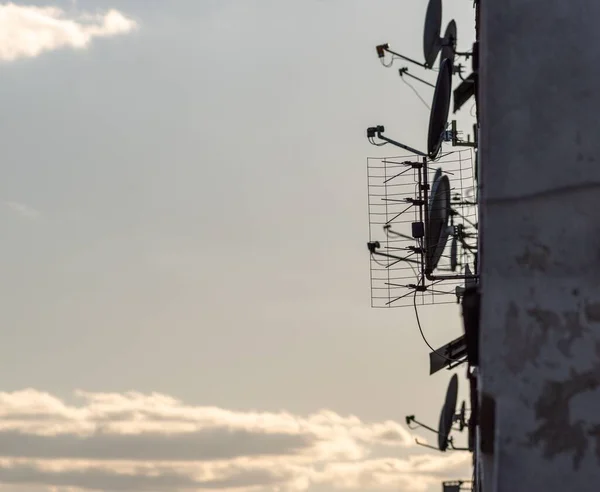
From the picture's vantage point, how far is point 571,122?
1852cm

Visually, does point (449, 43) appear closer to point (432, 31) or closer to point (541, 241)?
point (432, 31)

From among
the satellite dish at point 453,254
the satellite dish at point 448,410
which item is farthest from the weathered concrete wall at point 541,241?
Result: the satellite dish at point 448,410

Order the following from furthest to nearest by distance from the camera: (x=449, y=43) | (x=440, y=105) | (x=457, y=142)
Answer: (x=457, y=142) → (x=449, y=43) → (x=440, y=105)

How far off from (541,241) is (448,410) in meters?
11.2

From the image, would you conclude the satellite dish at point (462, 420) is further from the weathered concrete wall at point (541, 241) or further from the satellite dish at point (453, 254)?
the weathered concrete wall at point (541, 241)

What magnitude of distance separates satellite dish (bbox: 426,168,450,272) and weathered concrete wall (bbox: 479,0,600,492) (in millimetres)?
4296

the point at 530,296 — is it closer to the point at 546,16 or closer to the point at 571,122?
the point at 571,122

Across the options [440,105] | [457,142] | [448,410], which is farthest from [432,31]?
[448,410]

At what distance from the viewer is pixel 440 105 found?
21.2 meters

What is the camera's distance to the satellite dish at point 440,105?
21016mm

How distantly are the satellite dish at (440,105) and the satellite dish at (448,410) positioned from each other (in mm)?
8176

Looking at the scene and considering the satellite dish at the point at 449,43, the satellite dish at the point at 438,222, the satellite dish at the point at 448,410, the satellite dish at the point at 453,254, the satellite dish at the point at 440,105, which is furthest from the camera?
the satellite dish at the point at 448,410

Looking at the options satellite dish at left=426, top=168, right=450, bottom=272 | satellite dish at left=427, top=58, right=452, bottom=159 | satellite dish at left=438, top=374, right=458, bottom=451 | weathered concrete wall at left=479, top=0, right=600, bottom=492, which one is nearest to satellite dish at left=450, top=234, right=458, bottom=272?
satellite dish at left=426, top=168, right=450, bottom=272

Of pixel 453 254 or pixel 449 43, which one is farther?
pixel 453 254
